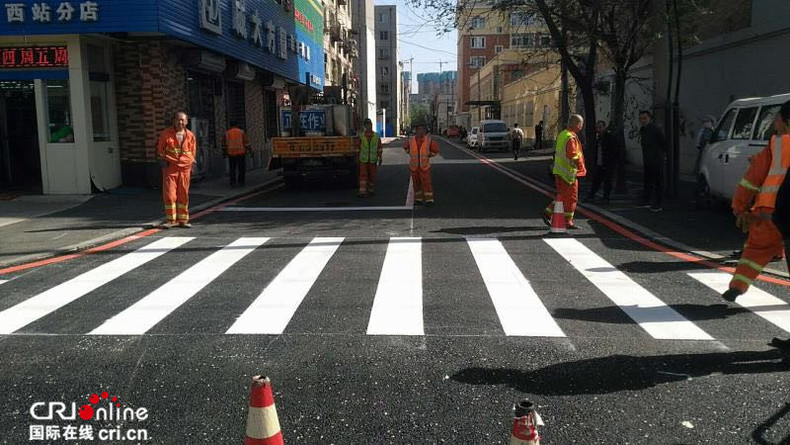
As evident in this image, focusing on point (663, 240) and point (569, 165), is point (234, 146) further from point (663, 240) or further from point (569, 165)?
point (663, 240)

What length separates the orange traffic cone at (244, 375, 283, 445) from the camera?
2.79 meters

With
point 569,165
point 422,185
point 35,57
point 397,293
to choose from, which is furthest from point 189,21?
point 397,293

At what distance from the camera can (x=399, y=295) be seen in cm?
659

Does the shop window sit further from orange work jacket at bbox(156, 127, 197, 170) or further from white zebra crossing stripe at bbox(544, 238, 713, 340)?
white zebra crossing stripe at bbox(544, 238, 713, 340)

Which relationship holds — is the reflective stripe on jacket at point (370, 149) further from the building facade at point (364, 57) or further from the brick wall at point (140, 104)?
the building facade at point (364, 57)

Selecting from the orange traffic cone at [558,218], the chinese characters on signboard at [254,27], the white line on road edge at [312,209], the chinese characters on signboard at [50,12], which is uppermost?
the chinese characters on signboard at [254,27]

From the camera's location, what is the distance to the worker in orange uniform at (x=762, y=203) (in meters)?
5.09

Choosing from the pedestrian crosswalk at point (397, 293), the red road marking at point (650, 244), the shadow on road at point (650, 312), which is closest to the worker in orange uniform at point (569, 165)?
the red road marking at point (650, 244)

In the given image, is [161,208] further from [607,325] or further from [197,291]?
[607,325]

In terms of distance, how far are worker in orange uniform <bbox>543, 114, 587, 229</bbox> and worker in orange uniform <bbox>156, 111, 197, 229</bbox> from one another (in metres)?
6.22

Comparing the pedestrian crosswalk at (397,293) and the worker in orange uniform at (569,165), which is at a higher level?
the worker in orange uniform at (569,165)

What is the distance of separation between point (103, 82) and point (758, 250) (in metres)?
15.0

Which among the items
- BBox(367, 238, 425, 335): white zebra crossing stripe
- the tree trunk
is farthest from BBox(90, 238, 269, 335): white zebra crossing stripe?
the tree trunk

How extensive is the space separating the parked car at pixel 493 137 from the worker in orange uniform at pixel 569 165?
29791 mm
